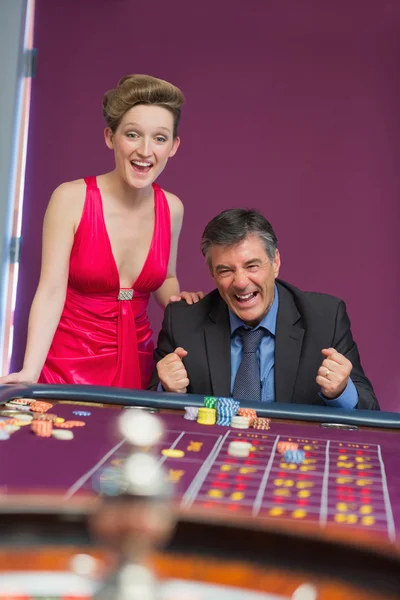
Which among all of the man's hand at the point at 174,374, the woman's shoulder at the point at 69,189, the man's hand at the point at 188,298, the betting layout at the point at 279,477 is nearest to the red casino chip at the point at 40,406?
the betting layout at the point at 279,477

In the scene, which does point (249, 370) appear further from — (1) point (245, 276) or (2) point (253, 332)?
(1) point (245, 276)

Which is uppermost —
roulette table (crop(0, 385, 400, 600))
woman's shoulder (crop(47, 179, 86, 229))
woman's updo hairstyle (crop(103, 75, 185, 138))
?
woman's updo hairstyle (crop(103, 75, 185, 138))

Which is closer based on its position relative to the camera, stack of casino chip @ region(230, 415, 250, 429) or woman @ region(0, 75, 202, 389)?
stack of casino chip @ region(230, 415, 250, 429)

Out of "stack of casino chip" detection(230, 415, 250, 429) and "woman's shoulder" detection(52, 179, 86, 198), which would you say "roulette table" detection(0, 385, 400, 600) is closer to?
"stack of casino chip" detection(230, 415, 250, 429)

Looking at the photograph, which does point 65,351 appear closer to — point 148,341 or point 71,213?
point 148,341

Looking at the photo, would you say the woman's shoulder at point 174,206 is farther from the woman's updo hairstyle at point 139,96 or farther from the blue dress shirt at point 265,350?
the blue dress shirt at point 265,350

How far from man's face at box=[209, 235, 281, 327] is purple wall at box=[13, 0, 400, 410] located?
1820 mm

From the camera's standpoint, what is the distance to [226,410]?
1.79 m

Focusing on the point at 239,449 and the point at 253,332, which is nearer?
the point at 239,449

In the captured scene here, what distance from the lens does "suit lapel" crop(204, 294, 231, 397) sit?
2430mm

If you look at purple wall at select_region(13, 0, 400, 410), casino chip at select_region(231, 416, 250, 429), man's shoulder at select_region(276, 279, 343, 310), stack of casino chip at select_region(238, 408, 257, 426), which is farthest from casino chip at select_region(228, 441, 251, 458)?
purple wall at select_region(13, 0, 400, 410)

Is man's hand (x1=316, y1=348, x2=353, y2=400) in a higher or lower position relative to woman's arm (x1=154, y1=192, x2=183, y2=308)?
lower

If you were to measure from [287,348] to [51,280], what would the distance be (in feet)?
2.62

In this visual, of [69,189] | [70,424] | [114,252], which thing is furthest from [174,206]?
[70,424]
